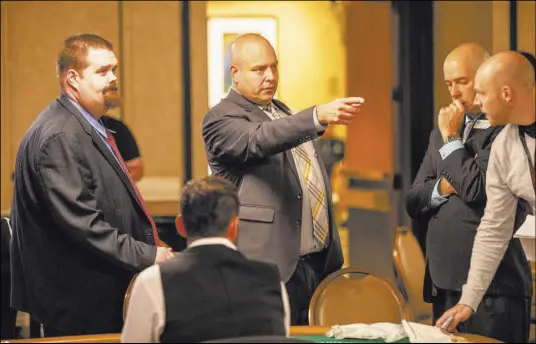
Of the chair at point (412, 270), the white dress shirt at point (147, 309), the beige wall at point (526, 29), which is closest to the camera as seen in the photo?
the white dress shirt at point (147, 309)

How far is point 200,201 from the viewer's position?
306 cm

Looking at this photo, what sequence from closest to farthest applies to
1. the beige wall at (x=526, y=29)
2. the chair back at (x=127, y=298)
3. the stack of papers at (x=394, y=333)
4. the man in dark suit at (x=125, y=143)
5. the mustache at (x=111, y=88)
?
the stack of papers at (x=394, y=333)
the chair back at (x=127, y=298)
the mustache at (x=111, y=88)
the man in dark suit at (x=125, y=143)
the beige wall at (x=526, y=29)

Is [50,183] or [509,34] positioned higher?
[509,34]

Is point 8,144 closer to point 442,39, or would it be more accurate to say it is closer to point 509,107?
point 442,39

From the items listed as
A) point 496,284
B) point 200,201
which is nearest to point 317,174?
point 496,284

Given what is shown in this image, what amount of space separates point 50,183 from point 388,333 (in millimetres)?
1274

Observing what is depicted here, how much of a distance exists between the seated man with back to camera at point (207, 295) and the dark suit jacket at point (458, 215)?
3.67 ft

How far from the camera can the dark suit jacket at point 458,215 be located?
3.83 m

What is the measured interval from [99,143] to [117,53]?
405 centimetres

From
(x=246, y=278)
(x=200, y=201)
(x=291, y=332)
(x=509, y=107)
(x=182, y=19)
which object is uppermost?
(x=182, y=19)

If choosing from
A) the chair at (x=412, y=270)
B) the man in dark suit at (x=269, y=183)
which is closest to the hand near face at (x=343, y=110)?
the man in dark suit at (x=269, y=183)

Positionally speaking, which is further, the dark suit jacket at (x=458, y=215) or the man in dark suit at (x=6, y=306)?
the man in dark suit at (x=6, y=306)

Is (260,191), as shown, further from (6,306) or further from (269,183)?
(6,306)

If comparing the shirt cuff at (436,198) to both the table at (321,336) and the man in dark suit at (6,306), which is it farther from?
the man in dark suit at (6,306)
